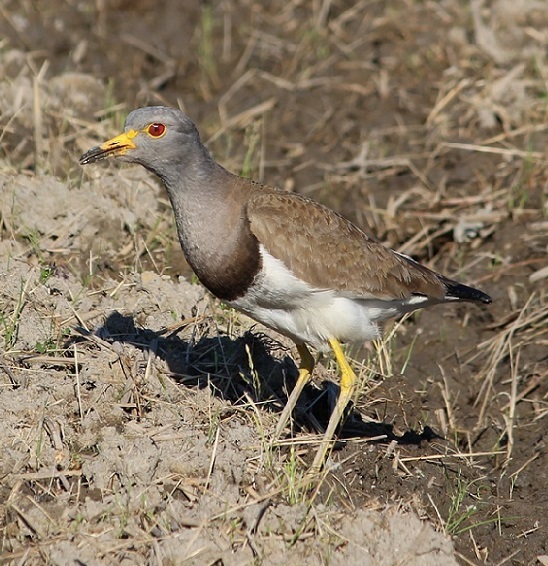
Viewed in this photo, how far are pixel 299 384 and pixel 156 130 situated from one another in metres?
1.59

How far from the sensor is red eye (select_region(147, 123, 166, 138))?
5.34 m

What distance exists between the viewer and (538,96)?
8984 mm

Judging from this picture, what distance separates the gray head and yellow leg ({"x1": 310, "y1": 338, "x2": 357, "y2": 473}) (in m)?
1.27

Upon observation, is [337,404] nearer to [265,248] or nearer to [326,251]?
[326,251]

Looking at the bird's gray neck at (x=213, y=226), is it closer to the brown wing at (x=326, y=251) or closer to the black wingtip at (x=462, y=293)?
the brown wing at (x=326, y=251)

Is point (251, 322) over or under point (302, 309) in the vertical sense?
under

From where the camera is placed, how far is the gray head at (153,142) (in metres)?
5.35

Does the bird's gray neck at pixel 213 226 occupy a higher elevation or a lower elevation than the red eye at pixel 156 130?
lower

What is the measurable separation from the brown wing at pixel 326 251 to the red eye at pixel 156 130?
23.0 inches

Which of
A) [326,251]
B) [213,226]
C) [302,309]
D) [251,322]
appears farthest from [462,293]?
[213,226]

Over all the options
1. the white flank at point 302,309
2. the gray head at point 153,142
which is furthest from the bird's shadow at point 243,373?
the gray head at point 153,142

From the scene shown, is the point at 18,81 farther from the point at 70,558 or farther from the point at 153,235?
the point at 70,558

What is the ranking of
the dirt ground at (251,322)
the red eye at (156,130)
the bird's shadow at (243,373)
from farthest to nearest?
the bird's shadow at (243,373), the red eye at (156,130), the dirt ground at (251,322)

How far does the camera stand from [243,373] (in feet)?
19.6
